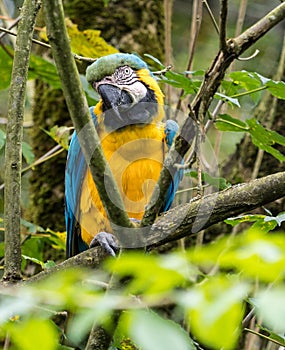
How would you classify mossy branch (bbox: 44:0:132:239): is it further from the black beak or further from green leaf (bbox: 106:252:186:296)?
the black beak

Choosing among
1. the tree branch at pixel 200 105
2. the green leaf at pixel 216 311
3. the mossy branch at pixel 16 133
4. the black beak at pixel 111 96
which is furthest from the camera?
the black beak at pixel 111 96

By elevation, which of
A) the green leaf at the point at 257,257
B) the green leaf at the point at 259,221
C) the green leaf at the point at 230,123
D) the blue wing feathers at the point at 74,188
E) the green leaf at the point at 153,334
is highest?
the green leaf at the point at 257,257

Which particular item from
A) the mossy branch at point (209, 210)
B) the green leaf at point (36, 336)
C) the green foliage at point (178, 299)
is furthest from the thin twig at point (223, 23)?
the green leaf at point (36, 336)

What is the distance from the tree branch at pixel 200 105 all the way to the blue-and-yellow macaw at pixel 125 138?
960 mm

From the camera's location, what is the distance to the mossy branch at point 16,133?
1.53 m

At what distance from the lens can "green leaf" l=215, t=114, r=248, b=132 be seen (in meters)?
2.02

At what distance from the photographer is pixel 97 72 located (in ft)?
7.70

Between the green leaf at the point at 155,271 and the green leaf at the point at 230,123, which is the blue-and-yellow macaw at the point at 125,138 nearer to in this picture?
the green leaf at the point at 230,123

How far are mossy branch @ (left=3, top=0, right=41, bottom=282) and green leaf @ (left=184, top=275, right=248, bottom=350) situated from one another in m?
1.06

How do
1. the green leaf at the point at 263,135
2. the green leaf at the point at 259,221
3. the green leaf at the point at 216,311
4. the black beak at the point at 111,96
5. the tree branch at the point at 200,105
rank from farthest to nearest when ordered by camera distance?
the black beak at the point at 111,96 < the green leaf at the point at 263,135 < the green leaf at the point at 259,221 < the tree branch at the point at 200,105 < the green leaf at the point at 216,311

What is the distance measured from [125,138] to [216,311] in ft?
5.91

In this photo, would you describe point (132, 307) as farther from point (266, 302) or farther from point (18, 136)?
point (18, 136)

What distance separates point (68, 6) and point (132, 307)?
9.36 ft

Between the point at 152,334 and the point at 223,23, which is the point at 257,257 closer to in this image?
the point at 152,334
